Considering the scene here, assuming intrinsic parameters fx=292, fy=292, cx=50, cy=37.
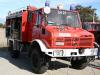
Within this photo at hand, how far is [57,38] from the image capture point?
1127 cm

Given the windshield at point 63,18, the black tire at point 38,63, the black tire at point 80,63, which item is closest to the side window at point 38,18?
the windshield at point 63,18

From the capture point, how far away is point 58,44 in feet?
37.2

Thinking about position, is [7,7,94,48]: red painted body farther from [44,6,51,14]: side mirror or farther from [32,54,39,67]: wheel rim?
[32,54,39,67]: wheel rim

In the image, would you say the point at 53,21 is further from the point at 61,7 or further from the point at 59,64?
the point at 59,64

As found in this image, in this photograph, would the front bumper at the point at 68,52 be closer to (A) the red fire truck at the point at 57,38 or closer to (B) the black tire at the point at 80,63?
(A) the red fire truck at the point at 57,38

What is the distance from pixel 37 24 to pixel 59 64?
2.59 m

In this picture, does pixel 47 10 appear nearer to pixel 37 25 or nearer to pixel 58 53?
pixel 37 25

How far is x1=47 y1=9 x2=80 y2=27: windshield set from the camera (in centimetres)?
1227

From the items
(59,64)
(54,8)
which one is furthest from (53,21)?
(59,64)

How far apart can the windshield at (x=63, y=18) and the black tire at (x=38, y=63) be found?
1.43 metres

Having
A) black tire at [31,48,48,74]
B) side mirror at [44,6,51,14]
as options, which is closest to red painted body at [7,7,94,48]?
side mirror at [44,6,51,14]

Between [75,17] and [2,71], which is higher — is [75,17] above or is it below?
above

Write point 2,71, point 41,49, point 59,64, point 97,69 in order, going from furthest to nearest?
point 59,64, point 97,69, point 2,71, point 41,49

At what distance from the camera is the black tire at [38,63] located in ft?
37.5
